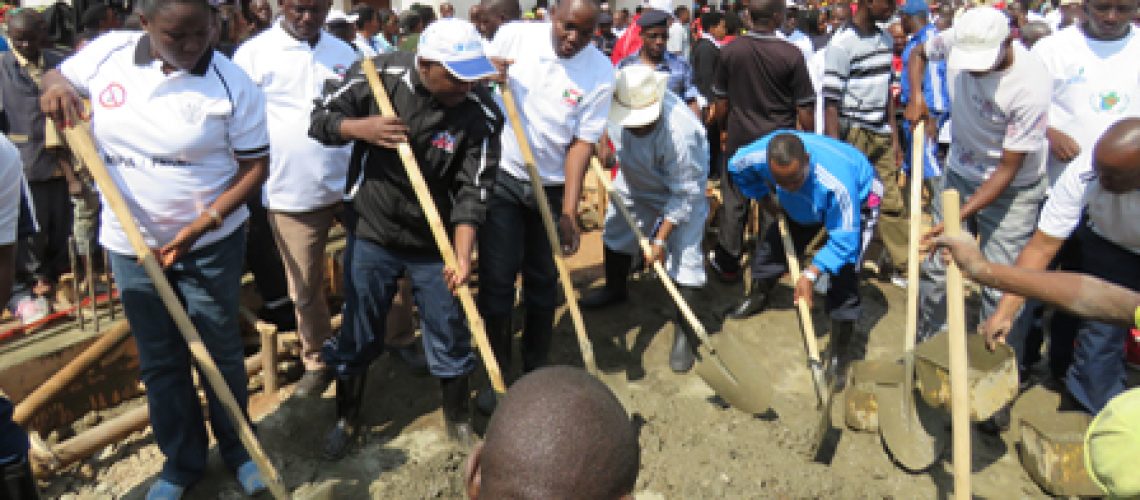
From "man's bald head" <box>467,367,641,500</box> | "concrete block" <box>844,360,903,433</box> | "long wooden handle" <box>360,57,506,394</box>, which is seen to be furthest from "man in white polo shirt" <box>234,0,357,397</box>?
"concrete block" <box>844,360,903,433</box>

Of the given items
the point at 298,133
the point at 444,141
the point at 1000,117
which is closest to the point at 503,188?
the point at 444,141

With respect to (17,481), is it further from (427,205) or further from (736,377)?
(736,377)

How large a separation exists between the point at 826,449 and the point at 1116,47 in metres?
2.87

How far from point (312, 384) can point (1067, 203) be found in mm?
3776

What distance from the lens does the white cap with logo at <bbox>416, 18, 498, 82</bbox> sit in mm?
2885

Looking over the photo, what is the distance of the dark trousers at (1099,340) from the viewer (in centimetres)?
364

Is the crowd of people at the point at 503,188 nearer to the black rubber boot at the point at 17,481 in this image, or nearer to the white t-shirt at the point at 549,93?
the white t-shirt at the point at 549,93

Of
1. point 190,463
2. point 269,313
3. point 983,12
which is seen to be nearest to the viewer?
point 190,463

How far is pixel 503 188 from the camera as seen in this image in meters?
3.92

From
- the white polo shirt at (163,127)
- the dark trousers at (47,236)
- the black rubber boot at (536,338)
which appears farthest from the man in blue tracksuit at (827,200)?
the dark trousers at (47,236)

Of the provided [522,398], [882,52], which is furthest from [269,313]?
[882,52]

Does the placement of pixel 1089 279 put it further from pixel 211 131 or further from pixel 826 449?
pixel 211 131

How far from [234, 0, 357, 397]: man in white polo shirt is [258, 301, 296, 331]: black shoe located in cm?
81

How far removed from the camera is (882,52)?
6129 millimetres
